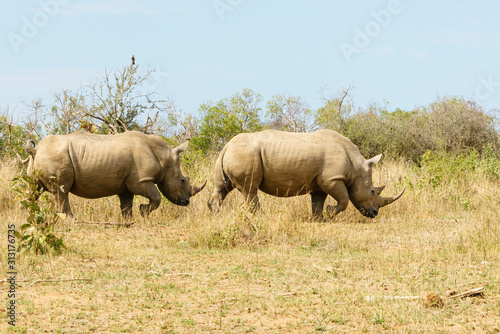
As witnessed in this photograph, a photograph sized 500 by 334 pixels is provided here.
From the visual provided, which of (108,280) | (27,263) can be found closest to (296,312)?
(108,280)

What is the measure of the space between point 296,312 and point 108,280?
2.17 m

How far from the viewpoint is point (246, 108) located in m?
24.5

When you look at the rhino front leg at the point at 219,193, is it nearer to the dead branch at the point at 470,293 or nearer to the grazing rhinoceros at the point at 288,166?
the grazing rhinoceros at the point at 288,166

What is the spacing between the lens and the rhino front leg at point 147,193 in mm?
10422

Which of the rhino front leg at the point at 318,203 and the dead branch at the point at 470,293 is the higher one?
the rhino front leg at the point at 318,203

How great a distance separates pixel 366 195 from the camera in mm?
11000

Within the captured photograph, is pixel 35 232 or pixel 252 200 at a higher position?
pixel 252 200

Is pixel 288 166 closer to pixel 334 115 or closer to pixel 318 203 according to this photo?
pixel 318 203

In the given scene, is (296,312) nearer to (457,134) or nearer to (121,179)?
(121,179)

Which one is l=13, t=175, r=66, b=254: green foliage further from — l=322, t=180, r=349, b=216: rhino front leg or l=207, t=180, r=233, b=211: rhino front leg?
l=322, t=180, r=349, b=216: rhino front leg

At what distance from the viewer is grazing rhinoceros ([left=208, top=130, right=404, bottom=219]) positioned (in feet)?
34.4

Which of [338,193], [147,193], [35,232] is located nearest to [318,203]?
[338,193]

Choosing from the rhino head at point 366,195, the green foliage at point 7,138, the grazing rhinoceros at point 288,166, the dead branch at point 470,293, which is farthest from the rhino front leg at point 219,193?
the green foliage at point 7,138

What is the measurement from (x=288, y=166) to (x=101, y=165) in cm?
312
